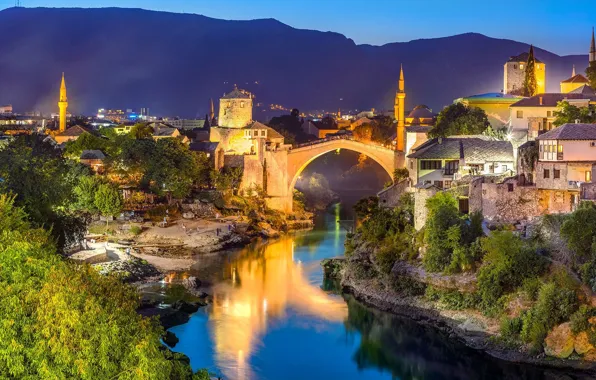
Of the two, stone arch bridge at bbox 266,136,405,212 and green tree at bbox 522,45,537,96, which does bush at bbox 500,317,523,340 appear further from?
stone arch bridge at bbox 266,136,405,212

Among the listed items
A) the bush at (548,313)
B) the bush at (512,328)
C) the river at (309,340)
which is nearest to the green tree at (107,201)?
the river at (309,340)

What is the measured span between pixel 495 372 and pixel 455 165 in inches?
577

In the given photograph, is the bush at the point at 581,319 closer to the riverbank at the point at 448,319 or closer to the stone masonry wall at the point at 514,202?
the riverbank at the point at 448,319

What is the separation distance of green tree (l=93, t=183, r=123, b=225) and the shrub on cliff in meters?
19.9

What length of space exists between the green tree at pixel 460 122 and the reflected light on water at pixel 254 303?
1024 cm

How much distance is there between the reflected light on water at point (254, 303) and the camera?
2308 cm

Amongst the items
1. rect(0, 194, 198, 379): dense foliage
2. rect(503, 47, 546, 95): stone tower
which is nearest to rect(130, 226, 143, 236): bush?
rect(503, 47, 546, 95): stone tower

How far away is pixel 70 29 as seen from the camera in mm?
170750

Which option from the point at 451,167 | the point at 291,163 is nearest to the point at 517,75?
the point at 291,163

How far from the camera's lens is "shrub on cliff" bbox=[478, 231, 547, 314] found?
23.0m

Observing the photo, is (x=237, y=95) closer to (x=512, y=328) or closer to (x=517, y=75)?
(x=517, y=75)

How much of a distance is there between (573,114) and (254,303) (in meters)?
14.7

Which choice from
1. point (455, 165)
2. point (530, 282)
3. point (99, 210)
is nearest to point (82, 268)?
point (530, 282)

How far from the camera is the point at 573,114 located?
110 feet
